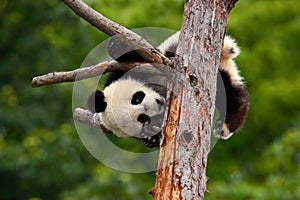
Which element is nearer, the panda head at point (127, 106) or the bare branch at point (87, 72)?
the bare branch at point (87, 72)

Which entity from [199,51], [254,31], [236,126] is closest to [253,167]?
[254,31]

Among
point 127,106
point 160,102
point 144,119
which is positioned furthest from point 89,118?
point 160,102

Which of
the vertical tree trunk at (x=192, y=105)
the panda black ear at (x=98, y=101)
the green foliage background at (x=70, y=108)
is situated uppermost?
the green foliage background at (x=70, y=108)

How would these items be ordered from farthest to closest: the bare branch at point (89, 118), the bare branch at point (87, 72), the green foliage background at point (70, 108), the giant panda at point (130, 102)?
the green foliage background at point (70, 108), the bare branch at point (89, 118), the giant panda at point (130, 102), the bare branch at point (87, 72)

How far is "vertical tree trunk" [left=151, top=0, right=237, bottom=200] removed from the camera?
4.64 metres

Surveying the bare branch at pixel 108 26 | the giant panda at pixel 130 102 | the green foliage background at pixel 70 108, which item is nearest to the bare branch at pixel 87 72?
the giant panda at pixel 130 102

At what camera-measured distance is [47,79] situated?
16.1 ft

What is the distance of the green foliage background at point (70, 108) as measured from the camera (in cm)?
1152

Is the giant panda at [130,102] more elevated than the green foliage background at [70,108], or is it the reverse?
the green foliage background at [70,108]

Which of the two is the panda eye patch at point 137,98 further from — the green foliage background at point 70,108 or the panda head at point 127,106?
the green foliage background at point 70,108

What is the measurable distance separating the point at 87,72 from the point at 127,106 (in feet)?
1.87

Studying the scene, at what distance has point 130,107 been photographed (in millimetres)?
5453

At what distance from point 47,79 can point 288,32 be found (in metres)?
10.3

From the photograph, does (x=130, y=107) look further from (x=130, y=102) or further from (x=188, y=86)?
(x=188, y=86)
